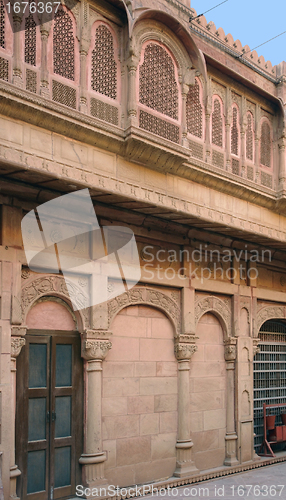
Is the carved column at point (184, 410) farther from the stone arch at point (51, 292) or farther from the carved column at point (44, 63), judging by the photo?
the carved column at point (44, 63)

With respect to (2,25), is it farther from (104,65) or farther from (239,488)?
→ (239,488)

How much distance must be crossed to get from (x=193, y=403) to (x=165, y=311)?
1747 mm

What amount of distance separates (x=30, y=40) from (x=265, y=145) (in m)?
5.74

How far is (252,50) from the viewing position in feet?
35.5

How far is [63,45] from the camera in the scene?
290 inches

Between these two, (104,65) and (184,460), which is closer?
(104,65)

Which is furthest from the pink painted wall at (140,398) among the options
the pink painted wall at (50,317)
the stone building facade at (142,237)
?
the pink painted wall at (50,317)

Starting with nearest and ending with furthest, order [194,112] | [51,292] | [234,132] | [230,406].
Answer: [51,292]
[194,112]
[230,406]
[234,132]

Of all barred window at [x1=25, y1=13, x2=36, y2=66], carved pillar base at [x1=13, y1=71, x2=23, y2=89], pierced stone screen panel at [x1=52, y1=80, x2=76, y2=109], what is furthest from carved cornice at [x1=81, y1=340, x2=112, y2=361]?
barred window at [x1=25, y1=13, x2=36, y2=66]

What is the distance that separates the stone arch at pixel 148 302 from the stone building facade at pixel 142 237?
0.09ft

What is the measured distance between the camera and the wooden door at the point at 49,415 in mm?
6938

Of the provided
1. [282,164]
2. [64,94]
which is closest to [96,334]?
[64,94]

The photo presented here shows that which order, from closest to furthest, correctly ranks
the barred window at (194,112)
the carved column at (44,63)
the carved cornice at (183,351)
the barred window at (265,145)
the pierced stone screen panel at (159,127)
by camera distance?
1. the carved column at (44,63)
2. the pierced stone screen panel at (159,127)
3. the carved cornice at (183,351)
4. the barred window at (194,112)
5. the barred window at (265,145)

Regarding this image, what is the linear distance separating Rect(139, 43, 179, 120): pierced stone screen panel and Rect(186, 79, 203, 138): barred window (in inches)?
24.7
